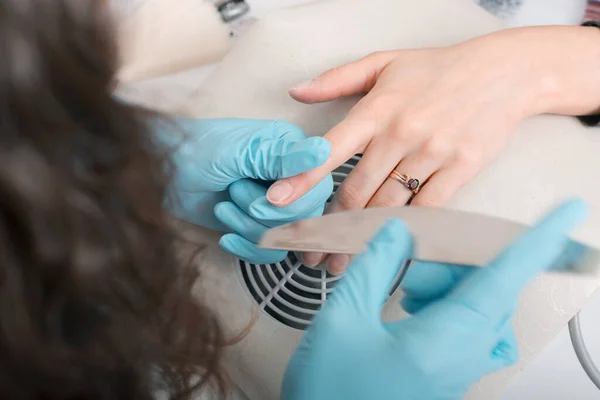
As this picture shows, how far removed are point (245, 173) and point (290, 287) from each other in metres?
0.16

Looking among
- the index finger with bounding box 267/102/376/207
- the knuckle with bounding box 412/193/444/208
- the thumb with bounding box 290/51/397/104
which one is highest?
the thumb with bounding box 290/51/397/104

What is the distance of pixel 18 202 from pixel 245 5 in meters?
0.91

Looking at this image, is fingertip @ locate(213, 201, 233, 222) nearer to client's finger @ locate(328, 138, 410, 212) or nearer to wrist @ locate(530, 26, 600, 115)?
client's finger @ locate(328, 138, 410, 212)

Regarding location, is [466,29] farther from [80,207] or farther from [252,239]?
[80,207]

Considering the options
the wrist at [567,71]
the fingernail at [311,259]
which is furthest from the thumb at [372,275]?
the wrist at [567,71]

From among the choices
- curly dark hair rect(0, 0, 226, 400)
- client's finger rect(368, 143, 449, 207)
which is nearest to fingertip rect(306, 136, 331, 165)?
client's finger rect(368, 143, 449, 207)

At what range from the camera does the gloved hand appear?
591 millimetres

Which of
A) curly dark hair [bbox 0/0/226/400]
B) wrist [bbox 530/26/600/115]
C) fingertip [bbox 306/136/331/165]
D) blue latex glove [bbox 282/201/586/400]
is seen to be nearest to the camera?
curly dark hair [bbox 0/0/226/400]

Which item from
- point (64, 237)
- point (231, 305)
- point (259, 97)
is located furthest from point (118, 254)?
point (259, 97)

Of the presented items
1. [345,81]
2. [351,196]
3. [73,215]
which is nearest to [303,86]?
[345,81]

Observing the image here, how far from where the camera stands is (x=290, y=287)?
24.8 inches

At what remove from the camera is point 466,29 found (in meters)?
0.77

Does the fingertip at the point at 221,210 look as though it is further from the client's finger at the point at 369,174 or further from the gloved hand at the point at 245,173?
the client's finger at the point at 369,174

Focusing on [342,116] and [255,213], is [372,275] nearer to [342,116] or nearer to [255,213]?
[255,213]
